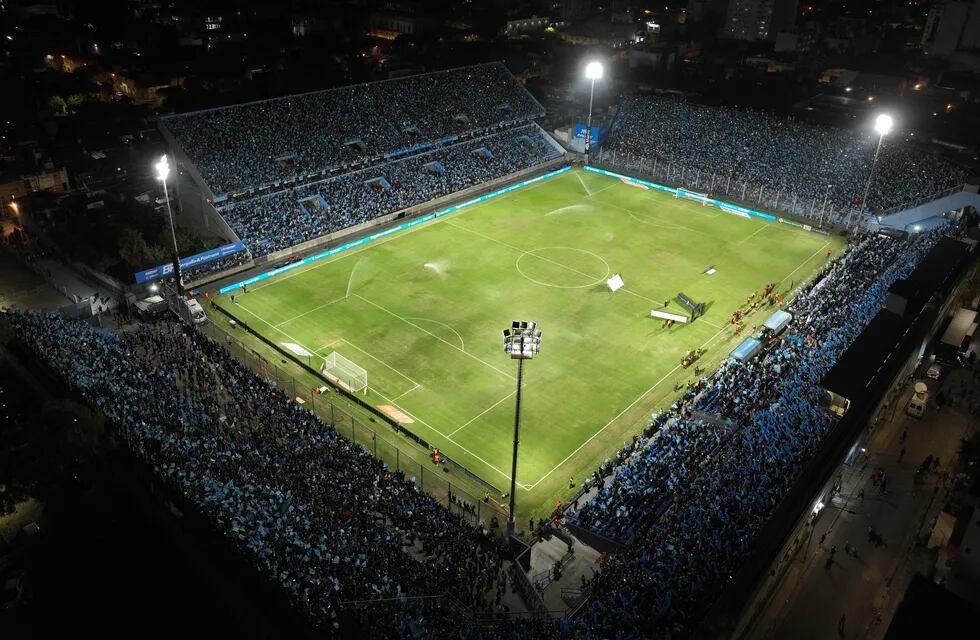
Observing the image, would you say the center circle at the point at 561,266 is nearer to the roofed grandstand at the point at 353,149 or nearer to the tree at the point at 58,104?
the roofed grandstand at the point at 353,149

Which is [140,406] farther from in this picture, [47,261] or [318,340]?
[47,261]

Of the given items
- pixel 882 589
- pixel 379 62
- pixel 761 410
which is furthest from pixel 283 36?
pixel 882 589

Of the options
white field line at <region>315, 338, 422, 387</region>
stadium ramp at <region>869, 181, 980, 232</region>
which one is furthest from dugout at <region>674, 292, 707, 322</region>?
stadium ramp at <region>869, 181, 980, 232</region>

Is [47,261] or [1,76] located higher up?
[1,76]

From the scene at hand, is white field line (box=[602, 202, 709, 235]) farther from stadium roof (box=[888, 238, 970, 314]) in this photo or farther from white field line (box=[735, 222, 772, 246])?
stadium roof (box=[888, 238, 970, 314])

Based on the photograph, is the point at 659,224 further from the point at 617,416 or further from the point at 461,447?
the point at 461,447

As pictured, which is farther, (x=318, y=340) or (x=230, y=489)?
(x=318, y=340)
